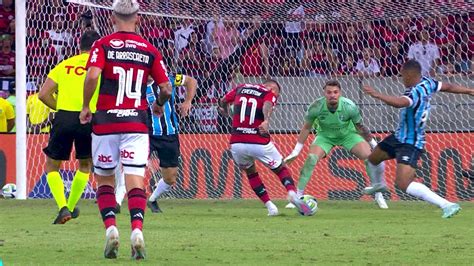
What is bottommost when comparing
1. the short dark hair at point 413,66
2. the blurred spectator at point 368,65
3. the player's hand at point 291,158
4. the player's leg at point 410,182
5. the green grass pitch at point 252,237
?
the green grass pitch at point 252,237

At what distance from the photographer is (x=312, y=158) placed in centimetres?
1612

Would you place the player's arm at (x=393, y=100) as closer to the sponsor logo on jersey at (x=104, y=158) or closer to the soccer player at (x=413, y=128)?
the soccer player at (x=413, y=128)

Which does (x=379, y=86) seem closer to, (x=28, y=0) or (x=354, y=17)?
(x=354, y=17)

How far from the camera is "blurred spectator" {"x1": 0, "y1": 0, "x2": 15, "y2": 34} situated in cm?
2287

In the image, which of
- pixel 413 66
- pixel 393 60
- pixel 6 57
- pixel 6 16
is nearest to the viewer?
pixel 413 66

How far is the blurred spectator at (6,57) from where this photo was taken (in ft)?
72.5

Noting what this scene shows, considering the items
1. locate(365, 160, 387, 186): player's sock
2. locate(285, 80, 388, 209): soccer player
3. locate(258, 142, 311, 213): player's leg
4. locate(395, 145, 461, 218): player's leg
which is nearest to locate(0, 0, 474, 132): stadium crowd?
locate(285, 80, 388, 209): soccer player

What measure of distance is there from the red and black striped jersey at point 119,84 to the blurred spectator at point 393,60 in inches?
430

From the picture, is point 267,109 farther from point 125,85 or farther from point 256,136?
point 125,85

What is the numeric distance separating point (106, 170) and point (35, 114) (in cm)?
Result: 996

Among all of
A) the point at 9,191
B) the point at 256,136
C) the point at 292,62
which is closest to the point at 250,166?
the point at 256,136

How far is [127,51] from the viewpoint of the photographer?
8742mm

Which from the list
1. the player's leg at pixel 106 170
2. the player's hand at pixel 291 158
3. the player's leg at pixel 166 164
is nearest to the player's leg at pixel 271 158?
the player's hand at pixel 291 158

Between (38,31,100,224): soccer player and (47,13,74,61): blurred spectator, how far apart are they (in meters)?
6.70
